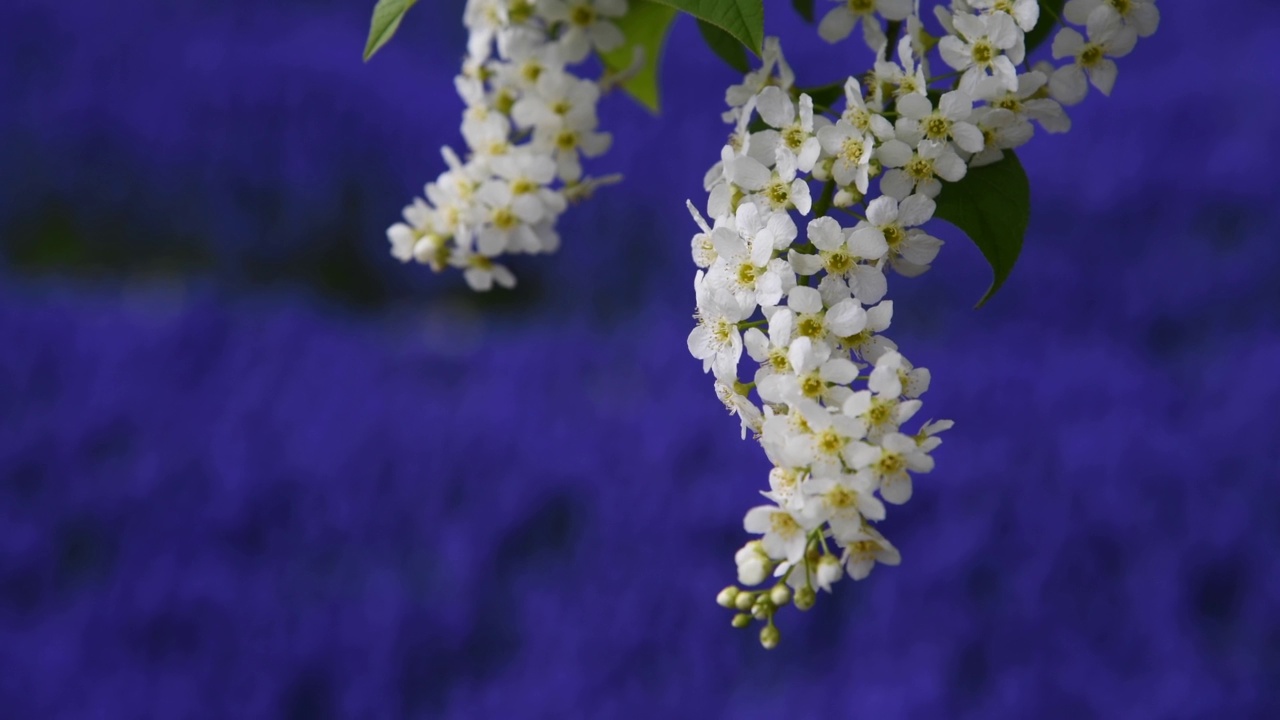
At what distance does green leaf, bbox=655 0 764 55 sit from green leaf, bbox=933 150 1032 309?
3.3 inches

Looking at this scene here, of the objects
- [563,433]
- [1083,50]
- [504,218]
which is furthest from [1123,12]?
[563,433]

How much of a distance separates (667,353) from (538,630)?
35cm

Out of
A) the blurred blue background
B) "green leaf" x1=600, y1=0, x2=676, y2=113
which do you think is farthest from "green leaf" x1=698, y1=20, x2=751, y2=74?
the blurred blue background

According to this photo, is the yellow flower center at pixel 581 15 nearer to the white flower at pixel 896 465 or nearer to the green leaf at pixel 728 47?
the green leaf at pixel 728 47

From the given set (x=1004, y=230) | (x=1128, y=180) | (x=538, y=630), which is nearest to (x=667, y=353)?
(x=538, y=630)

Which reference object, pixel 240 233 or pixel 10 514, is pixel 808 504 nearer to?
pixel 10 514

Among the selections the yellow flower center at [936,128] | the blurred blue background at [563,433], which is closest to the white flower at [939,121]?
the yellow flower center at [936,128]

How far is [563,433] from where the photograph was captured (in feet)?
4.41

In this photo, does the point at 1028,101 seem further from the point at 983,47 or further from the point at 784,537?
the point at 784,537

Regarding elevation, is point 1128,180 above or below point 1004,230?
above

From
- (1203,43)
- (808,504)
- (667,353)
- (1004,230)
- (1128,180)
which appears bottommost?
(808,504)

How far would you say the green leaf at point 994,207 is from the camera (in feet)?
1.30

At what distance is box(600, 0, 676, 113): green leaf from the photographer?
526mm

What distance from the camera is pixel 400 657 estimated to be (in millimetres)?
1217
